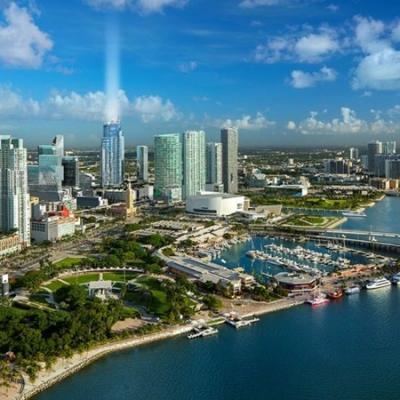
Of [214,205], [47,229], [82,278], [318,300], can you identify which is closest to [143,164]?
[214,205]

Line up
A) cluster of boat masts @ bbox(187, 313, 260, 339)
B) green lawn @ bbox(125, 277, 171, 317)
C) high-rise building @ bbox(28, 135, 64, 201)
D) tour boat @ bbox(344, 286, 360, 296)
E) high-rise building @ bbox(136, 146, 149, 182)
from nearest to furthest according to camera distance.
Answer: cluster of boat masts @ bbox(187, 313, 260, 339) < green lawn @ bbox(125, 277, 171, 317) < tour boat @ bbox(344, 286, 360, 296) < high-rise building @ bbox(28, 135, 64, 201) < high-rise building @ bbox(136, 146, 149, 182)

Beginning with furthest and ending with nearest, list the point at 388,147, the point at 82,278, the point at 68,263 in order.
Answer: the point at 388,147 → the point at 68,263 → the point at 82,278

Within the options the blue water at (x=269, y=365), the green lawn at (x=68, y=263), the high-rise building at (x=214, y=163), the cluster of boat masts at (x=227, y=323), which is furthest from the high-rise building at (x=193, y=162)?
the blue water at (x=269, y=365)

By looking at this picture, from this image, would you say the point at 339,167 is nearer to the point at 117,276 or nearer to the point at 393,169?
the point at 393,169

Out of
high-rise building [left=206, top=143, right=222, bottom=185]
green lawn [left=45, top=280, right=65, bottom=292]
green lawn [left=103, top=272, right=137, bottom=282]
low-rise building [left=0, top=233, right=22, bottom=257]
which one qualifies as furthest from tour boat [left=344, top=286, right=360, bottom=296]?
high-rise building [left=206, top=143, right=222, bottom=185]

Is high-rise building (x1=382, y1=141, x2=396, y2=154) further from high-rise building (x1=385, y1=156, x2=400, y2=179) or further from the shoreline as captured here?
the shoreline

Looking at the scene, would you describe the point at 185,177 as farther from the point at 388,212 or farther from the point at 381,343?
the point at 381,343
